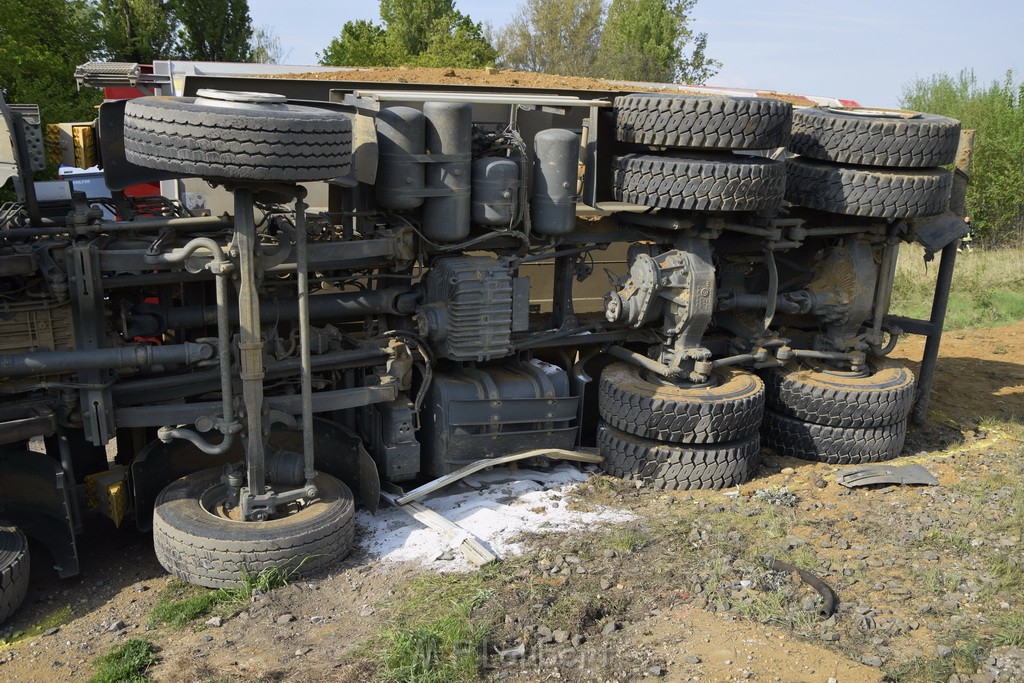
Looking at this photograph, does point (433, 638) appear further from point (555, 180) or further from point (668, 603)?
point (555, 180)

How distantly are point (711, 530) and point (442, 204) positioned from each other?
2.67 metres

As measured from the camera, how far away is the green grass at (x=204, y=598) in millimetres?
4762

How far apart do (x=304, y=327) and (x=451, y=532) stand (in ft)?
5.04

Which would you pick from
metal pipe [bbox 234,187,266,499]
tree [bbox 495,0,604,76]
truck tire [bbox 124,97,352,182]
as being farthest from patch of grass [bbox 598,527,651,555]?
tree [bbox 495,0,604,76]

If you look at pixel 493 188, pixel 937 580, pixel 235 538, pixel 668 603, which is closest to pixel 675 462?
pixel 668 603

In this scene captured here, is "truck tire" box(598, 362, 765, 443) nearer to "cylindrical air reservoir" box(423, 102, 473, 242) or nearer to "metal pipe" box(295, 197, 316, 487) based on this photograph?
"cylindrical air reservoir" box(423, 102, 473, 242)

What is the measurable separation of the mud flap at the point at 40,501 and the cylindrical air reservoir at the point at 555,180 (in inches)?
134

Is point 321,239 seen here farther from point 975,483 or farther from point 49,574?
point 975,483

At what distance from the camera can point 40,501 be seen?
543cm

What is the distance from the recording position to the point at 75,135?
18.9 ft

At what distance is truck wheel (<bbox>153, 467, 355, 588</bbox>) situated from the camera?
4.93 metres

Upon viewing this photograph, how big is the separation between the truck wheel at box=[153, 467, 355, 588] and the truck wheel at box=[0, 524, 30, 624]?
0.64 metres

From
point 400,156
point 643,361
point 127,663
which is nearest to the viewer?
point 127,663

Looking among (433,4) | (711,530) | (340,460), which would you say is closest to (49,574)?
(340,460)
